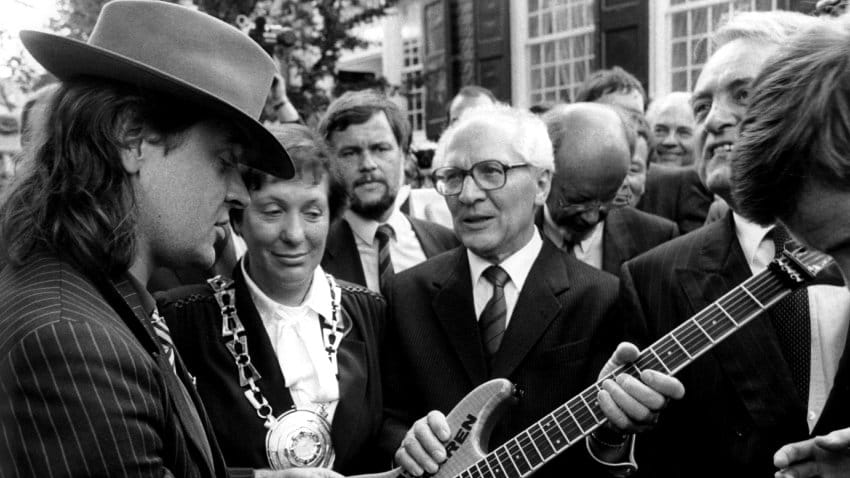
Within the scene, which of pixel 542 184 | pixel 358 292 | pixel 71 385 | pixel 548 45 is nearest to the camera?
pixel 71 385

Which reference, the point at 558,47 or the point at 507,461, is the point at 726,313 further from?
the point at 558,47

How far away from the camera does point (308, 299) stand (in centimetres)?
255

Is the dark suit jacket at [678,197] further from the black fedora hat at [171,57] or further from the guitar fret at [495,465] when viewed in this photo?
the black fedora hat at [171,57]

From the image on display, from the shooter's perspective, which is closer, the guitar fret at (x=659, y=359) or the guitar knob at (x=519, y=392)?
the guitar fret at (x=659, y=359)

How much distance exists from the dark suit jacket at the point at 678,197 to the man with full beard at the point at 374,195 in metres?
1.12

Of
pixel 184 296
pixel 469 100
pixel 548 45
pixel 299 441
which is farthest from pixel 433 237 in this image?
pixel 548 45

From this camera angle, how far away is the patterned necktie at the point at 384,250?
341 centimetres

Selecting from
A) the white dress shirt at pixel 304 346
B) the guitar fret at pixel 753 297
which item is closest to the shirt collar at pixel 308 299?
the white dress shirt at pixel 304 346

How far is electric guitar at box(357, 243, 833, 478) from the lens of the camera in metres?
1.88

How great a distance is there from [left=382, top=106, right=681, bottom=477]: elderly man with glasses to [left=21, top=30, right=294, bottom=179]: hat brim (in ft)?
3.49

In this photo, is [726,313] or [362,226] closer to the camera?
[726,313]

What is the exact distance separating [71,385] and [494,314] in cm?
150

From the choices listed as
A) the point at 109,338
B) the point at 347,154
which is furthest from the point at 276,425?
the point at 347,154

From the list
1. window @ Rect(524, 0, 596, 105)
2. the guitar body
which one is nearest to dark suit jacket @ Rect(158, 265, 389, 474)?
the guitar body
